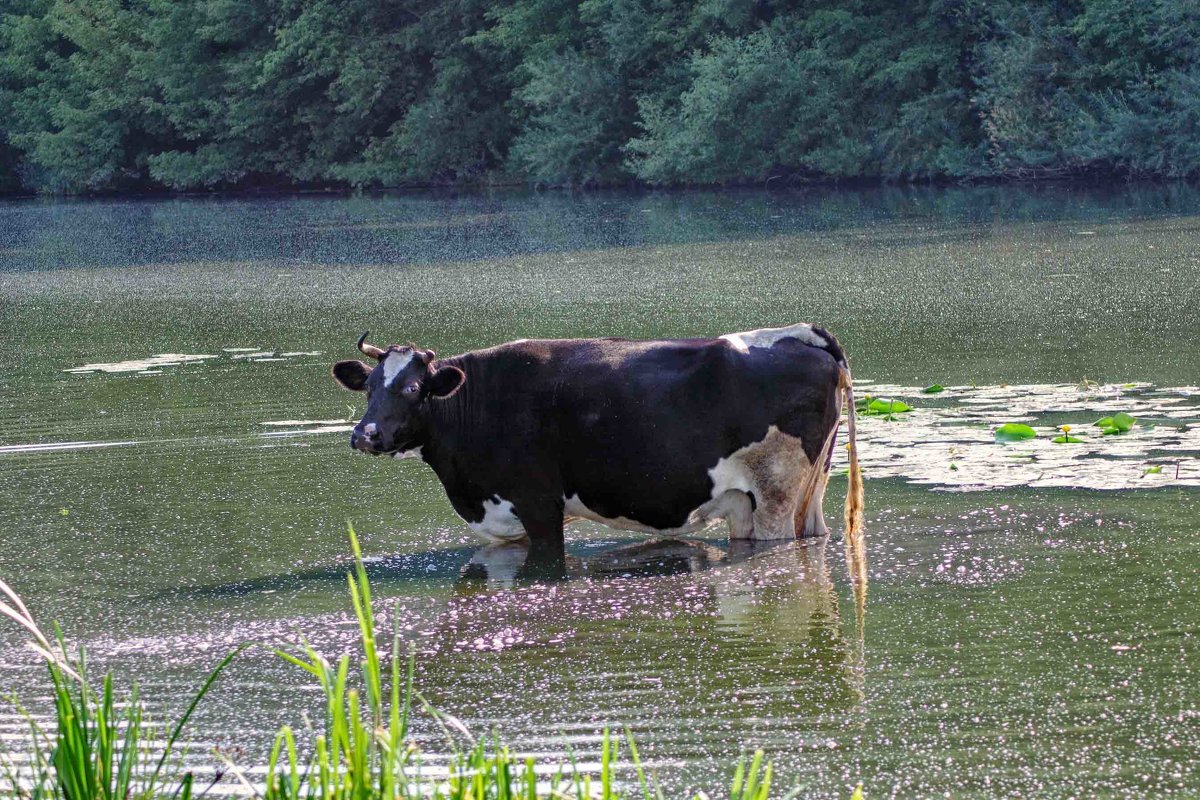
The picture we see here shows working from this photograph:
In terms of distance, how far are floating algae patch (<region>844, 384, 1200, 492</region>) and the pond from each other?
29 millimetres

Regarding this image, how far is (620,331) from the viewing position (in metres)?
14.3

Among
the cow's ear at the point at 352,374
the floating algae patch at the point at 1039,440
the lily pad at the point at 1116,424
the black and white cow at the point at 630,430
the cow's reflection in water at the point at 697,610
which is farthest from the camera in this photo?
the lily pad at the point at 1116,424

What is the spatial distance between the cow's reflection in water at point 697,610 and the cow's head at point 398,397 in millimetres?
624

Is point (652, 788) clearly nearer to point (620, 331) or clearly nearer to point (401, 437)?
point (401, 437)

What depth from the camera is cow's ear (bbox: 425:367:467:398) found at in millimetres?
7449

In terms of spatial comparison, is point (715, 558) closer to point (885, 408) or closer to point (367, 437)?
point (367, 437)

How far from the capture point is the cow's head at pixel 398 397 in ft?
24.8

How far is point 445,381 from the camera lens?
7.49 metres

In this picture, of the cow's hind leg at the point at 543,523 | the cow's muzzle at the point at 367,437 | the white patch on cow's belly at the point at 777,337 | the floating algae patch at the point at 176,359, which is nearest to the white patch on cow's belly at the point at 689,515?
the cow's hind leg at the point at 543,523

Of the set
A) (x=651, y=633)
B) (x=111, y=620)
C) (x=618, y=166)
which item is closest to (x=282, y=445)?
(x=111, y=620)

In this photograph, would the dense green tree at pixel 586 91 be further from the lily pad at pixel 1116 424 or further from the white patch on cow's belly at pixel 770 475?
the white patch on cow's belly at pixel 770 475

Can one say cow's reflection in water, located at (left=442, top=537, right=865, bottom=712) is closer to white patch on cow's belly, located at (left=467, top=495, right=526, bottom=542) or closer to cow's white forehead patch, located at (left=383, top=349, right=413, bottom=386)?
white patch on cow's belly, located at (left=467, top=495, right=526, bottom=542)

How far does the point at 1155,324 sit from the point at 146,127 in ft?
133

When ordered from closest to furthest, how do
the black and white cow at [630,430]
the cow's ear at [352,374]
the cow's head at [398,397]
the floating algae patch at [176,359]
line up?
the black and white cow at [630,430]
the cow's head at [398,397]
the cow's ear at [352,374]
the floating algae patch at [176,359]
